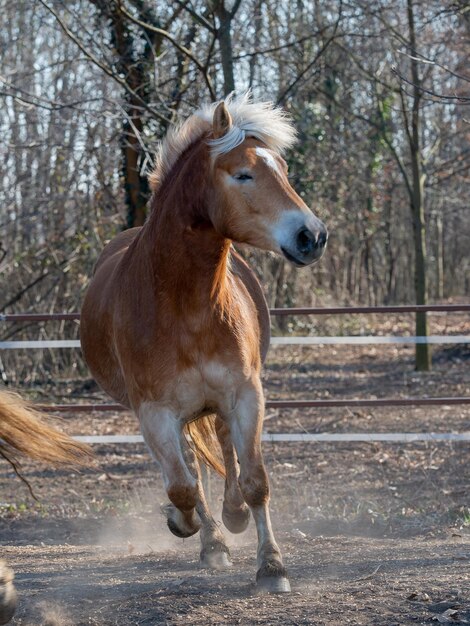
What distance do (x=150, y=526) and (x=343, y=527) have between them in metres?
1.46

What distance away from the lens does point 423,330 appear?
12727mm

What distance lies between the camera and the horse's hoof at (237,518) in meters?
5.24

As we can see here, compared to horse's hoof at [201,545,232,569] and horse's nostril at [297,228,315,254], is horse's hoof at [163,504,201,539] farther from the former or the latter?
horse's nostril at [297,228,315,254]

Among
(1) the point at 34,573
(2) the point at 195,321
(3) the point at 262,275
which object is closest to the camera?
(2) the point at 195,321

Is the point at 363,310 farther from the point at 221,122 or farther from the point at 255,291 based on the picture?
the point at 221,122

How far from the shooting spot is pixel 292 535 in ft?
20.4

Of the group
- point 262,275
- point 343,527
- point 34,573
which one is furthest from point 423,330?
point 34,573

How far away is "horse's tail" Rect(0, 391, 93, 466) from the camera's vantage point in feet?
14.1

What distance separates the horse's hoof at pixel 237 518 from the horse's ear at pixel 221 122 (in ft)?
6.84

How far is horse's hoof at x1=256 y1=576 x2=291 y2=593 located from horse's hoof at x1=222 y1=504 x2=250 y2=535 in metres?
0.74

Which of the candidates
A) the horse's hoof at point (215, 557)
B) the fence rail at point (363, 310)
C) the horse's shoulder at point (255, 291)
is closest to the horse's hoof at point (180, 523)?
the horse's hoof at point (215, 557)

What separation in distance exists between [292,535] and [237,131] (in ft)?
9.70

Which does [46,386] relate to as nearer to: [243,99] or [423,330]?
[423,330]

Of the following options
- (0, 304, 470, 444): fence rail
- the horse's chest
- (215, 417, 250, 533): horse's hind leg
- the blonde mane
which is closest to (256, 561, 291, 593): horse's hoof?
(215, 417, 250, 533): horse's hind leg
